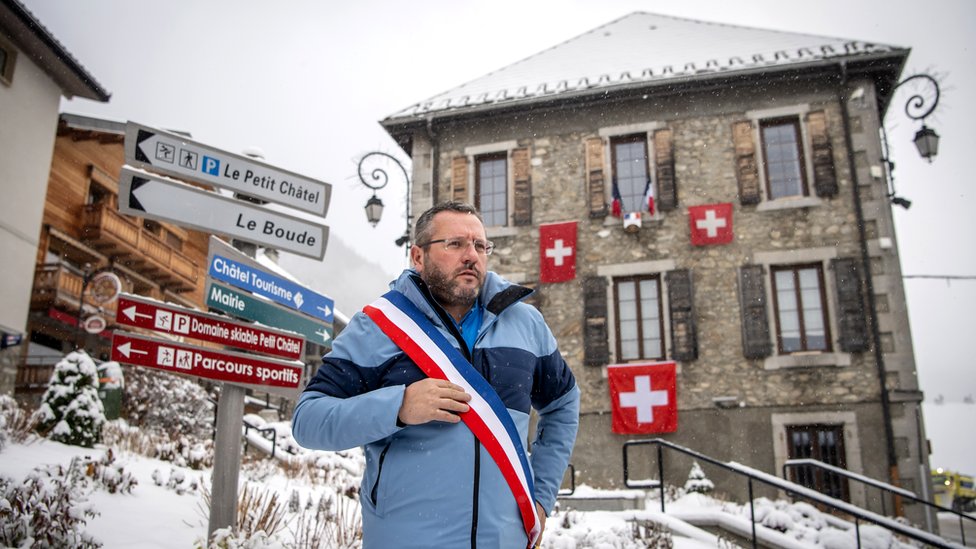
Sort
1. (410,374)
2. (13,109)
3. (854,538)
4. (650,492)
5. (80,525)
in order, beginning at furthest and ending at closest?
1. (13,109)
2. (650,492)
3. (854,538)
4. (80,525)
5. (410,374)

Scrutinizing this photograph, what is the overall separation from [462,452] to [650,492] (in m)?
10.5

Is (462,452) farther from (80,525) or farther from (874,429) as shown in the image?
(874,429)

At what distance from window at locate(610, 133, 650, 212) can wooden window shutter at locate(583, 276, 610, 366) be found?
1.80 m

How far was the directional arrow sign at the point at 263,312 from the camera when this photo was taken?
4.34 m

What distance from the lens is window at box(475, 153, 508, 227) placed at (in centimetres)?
1534

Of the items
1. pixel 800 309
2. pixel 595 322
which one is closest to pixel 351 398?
pixel 595 322

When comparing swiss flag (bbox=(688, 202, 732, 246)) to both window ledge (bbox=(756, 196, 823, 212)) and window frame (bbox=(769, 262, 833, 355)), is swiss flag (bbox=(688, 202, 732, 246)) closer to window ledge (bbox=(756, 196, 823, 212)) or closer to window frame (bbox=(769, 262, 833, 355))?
window ledge (bbox=(756, 196, 823, 212))

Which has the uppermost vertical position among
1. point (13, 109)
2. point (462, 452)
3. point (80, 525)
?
point (13, 109)

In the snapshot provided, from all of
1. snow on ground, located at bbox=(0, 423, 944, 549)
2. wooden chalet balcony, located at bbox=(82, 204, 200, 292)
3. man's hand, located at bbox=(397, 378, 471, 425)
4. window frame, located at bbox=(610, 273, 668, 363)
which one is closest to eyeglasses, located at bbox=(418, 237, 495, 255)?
man's hand, located at bbox=(397, 378, 471, 425)

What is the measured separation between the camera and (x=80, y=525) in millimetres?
4375

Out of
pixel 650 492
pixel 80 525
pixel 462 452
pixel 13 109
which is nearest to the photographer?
pixel 462 452

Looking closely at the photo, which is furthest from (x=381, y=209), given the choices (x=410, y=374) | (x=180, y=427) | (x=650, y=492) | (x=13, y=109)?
(x=410, y=374)

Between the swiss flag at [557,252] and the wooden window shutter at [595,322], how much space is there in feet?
1.56

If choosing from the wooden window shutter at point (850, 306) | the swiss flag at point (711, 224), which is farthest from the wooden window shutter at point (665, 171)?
the wooden window shutter at point (850, 306)
